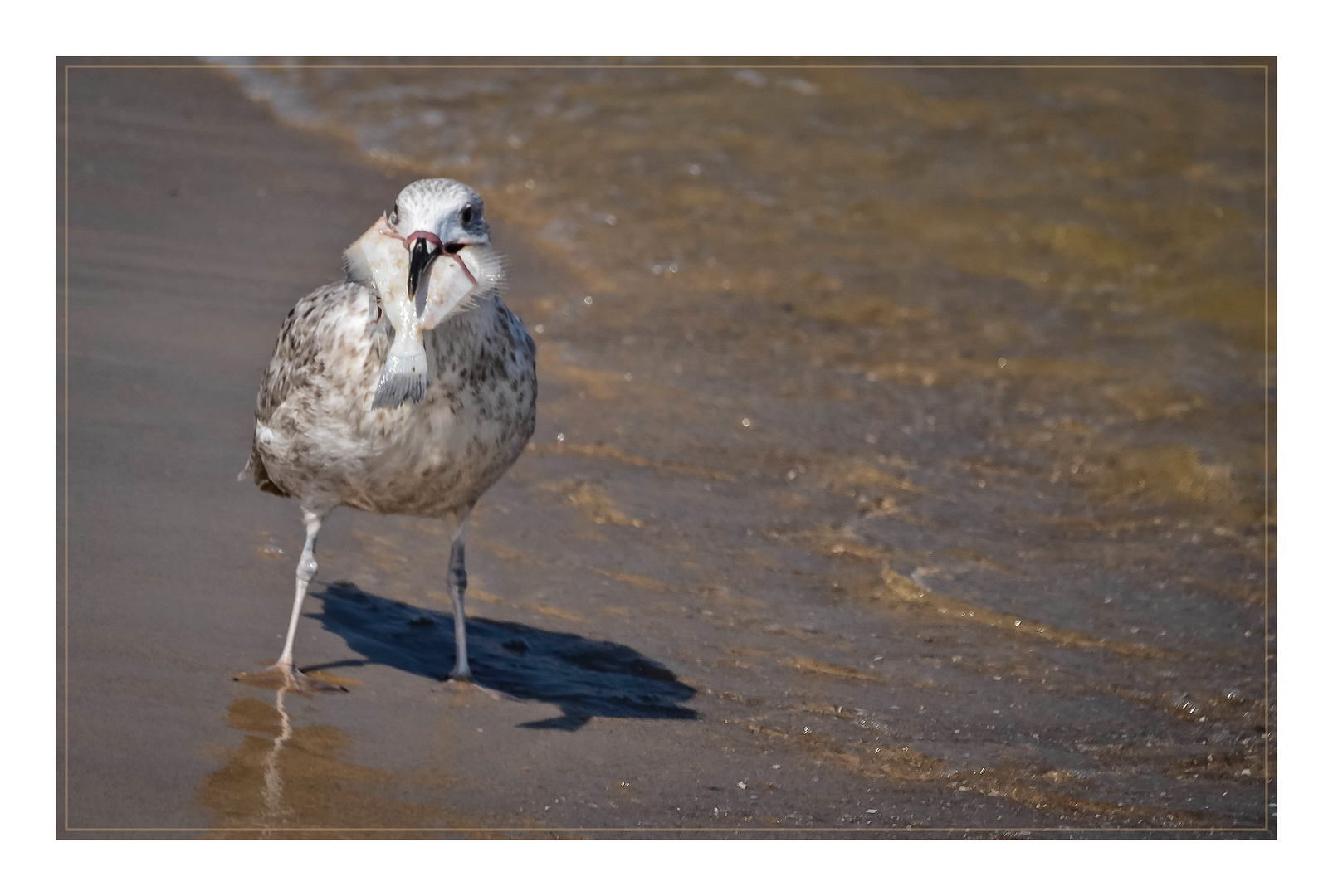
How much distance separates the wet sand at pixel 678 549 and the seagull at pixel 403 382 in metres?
0.54

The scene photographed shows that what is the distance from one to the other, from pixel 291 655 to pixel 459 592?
66cm

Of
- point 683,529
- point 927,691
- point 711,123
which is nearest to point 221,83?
point 711,123

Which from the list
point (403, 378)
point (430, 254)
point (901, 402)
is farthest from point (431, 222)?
point (901, 402)

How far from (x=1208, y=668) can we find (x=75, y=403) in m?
4.92

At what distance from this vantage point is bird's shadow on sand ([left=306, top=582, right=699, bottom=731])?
550 cm

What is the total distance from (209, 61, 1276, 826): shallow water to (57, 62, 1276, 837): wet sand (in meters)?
0.03

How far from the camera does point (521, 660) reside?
584cm

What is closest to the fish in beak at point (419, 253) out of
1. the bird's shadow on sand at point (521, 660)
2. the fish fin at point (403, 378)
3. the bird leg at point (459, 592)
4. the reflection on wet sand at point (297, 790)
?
the fish fin at point (403, 378)

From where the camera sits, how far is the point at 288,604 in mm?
5812

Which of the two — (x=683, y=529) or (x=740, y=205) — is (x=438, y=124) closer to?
(x=740, y=205)

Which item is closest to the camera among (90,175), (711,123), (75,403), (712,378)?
(75,403)

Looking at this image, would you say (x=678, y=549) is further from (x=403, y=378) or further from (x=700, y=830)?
(x=403, y=378)

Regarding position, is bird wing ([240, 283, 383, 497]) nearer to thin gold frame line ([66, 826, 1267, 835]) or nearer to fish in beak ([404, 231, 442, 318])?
fish in beak ([404, 231, 442, 318])

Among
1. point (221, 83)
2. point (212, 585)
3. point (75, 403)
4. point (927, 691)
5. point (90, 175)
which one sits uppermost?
point (221, 83)
